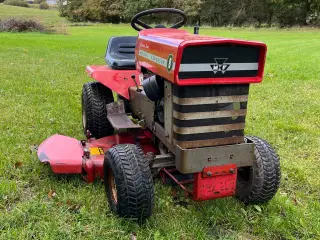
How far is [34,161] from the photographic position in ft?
10.6

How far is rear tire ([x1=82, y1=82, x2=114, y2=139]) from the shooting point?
3650 mm

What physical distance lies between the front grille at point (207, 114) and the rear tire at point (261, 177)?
34 centimetres

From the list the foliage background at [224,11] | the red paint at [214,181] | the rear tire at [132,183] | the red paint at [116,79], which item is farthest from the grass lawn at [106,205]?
the foliage background at [224,11]

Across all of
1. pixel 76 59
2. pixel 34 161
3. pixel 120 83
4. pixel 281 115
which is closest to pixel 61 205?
pixel 34 161

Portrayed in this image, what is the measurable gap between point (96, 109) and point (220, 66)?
176 centimetres

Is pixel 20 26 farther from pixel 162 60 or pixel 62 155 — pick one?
pixel 162 60

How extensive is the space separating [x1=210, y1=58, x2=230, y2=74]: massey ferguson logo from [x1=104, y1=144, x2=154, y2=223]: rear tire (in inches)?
27.2

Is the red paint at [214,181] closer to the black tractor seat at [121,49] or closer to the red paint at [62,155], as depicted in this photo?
the red paint at [62,155]

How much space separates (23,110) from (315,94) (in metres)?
4.39

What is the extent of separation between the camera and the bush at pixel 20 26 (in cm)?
2191

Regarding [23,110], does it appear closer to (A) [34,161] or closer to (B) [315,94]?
(A) [34,161]

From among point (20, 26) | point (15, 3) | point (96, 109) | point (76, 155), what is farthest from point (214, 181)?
point (15, 3)

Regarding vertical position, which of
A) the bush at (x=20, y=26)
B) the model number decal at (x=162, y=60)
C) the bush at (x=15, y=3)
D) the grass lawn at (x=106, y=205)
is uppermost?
the model number decal at (x=162, y=60)

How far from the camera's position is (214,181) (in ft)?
7.59
